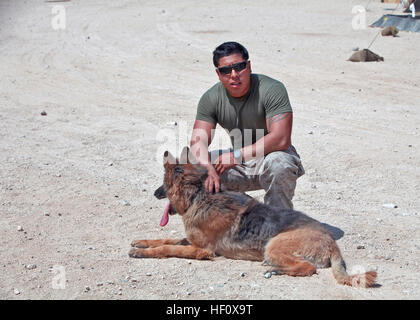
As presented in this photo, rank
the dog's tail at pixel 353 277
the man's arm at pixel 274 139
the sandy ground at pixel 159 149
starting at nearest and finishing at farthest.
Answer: the dog's tail at pixel 353 277 < the sandy ground at pixel 159 149 < the man's arm at pixel 274 139

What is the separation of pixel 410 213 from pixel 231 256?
7.88 feet

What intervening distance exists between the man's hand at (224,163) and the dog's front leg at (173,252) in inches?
32.9

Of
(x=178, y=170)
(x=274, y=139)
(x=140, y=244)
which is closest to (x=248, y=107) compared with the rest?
(x=274, y=139)

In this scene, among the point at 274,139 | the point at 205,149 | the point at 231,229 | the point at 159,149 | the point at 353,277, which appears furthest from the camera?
the point at 159,149

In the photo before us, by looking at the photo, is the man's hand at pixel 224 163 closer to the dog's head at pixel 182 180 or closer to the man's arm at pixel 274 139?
the man's arm at pixel 274 139

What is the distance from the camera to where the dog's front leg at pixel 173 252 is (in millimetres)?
5266

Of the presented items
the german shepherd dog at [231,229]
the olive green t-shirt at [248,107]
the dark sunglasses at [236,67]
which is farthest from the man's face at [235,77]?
the german shepherd dog at [231,229]

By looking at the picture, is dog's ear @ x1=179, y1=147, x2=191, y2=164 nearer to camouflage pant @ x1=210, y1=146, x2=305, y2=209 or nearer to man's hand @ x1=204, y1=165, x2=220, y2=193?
man's hand @ x1=204, y1=165, x2=220, y2=193

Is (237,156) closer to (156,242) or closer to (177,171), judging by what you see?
(177,171)

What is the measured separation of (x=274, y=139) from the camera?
18.3 feet

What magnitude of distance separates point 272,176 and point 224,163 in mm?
Answer: 500

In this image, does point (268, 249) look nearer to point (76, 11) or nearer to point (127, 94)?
point (127, 94)

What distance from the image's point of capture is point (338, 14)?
22.0 meters

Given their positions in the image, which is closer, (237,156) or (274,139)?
(274,139)
